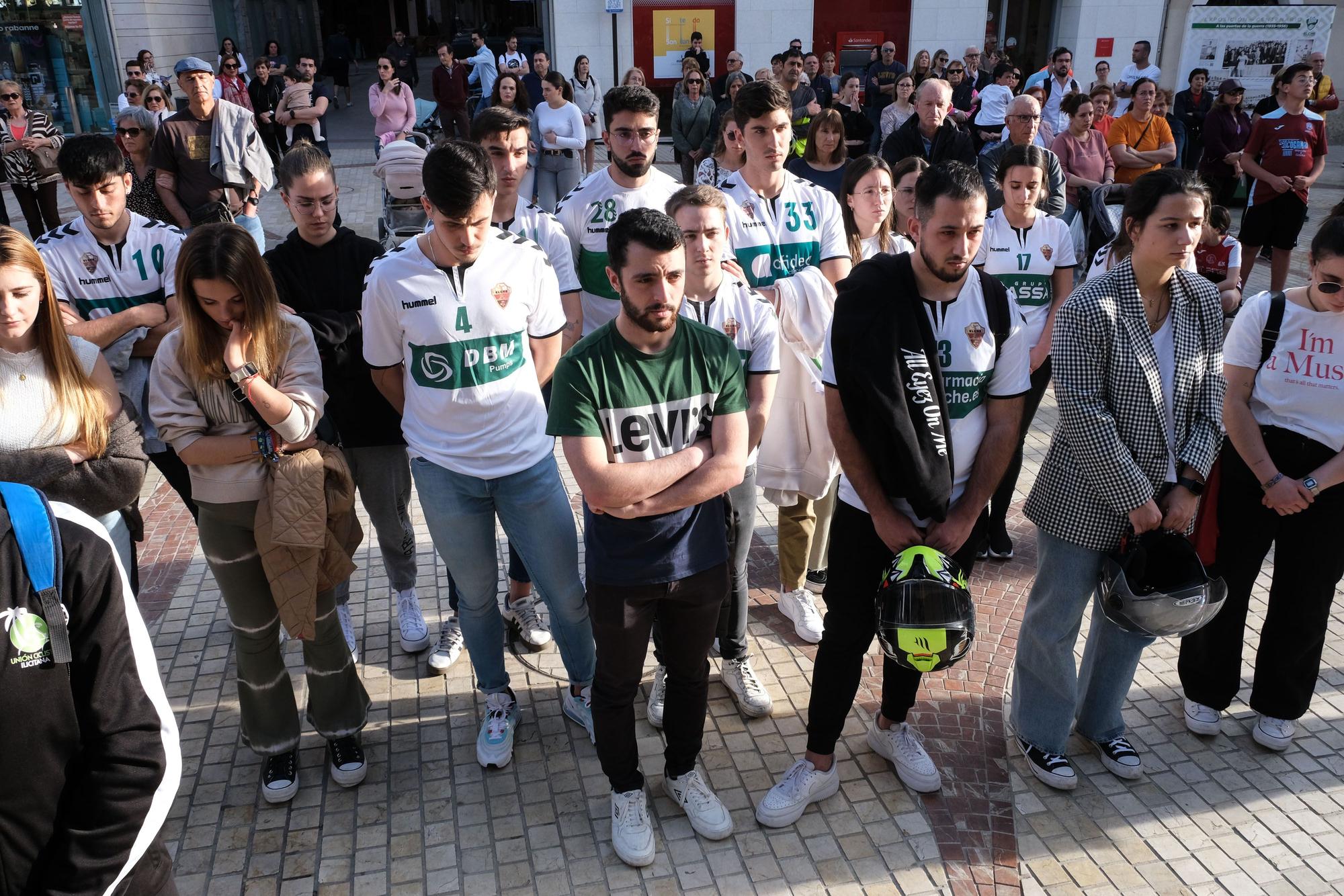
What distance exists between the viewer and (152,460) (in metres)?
3.98

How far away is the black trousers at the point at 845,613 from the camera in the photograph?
314 cm

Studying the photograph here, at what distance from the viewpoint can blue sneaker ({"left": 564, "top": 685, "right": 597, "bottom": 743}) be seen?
12.3 ft

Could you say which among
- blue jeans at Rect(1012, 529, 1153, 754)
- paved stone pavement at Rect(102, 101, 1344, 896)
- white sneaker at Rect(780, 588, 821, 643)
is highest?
blue jeans at Rect(1012, 529, 1153, 754)

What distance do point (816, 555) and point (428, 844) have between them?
2284 mm

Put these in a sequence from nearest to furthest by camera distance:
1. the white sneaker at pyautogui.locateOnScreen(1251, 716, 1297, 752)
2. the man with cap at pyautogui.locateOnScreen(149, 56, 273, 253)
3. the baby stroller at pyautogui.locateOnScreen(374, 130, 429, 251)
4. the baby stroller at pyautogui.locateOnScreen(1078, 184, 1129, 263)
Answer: the white sneaker at pyautogui.locateOnScreen(1251, 716, 1297, 752), the baby stroller at pyautogui.locateOnScreen(374, 130, 429, 251), the man with cap at pyautogui.locateOnScreen(149, 56, 273, 253), the baby stroller at pyautogui.locateOnScreen(1078, 184, 1129, 263)

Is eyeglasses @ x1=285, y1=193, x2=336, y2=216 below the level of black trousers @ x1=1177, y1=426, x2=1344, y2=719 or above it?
above

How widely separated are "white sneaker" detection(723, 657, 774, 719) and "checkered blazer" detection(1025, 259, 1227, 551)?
1.35 meters

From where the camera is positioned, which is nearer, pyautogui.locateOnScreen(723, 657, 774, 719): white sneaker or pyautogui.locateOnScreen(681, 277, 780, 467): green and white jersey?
pyautogui.locateOnScreen(681, 277, 780, 467): green and white jersey

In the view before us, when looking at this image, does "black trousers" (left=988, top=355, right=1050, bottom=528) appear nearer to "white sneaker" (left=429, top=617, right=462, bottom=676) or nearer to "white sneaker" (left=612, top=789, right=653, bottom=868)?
"white sneaker" (left=612, top=789, right=653, bottom=868)

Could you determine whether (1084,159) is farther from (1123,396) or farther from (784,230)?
(1123,396)

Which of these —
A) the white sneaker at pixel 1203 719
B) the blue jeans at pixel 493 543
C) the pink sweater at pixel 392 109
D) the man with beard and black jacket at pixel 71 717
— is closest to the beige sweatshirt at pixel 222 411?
the blue jeans at pixel 493 543

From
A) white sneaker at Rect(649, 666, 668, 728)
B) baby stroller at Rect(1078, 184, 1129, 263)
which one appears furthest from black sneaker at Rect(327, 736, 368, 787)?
baby stroller at Rect(1078, 184, 1129, 263)

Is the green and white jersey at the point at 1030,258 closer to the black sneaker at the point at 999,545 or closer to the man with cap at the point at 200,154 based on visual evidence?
the black sneaker at the point at 999,545

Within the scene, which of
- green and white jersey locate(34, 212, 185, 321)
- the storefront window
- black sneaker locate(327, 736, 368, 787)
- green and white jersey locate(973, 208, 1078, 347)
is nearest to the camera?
black sneaker locate(327, 736, 368, 787)
